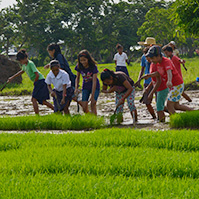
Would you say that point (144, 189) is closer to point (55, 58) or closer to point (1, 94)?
point (55, 58)

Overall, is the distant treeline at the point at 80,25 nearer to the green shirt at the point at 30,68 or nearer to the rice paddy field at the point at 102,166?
the green shirt at the point at 30,68

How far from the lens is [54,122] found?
25.9 feet

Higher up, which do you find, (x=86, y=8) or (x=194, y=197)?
(x=86, y=8)

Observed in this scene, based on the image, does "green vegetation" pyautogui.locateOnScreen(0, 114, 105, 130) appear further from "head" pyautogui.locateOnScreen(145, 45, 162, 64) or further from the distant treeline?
the distant treeline

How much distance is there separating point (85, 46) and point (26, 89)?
47149 millimetres

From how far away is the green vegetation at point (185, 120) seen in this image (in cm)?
735

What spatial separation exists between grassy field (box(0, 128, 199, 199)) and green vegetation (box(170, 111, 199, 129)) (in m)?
1.18

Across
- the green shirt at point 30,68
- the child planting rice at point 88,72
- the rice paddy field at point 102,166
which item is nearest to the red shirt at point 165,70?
the child planting rice at point 88,72

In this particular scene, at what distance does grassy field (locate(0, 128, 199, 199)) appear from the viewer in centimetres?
366

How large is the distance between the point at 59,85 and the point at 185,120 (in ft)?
8.82

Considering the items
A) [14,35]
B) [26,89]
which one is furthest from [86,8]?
[26,89]

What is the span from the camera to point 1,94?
1795cm

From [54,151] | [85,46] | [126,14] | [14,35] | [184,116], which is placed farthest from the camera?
[126,14]

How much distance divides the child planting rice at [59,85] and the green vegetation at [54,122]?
0.42 meters
